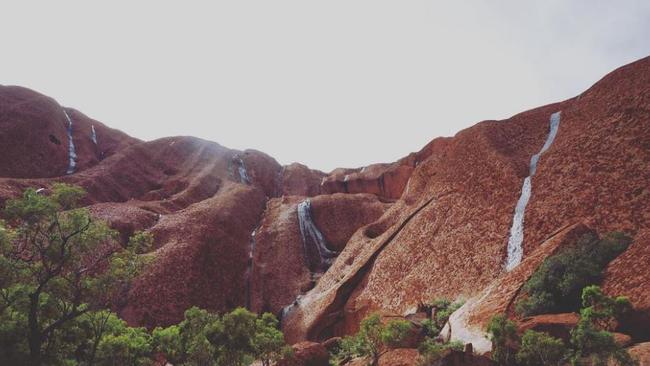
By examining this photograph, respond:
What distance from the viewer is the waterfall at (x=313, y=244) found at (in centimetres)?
4425

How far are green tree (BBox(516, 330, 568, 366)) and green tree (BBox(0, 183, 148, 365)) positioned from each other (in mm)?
13716

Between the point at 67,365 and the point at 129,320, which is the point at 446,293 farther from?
the point at 129,320

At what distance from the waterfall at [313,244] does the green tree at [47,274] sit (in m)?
29.1

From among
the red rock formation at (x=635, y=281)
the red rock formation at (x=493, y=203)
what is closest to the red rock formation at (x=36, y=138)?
the red rock formation at (x=493, y=203)

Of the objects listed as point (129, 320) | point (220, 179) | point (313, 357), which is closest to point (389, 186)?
point (220, 179)

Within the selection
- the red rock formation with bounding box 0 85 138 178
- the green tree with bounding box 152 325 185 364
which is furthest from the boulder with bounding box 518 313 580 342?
the red rock formation with bounding box 0 85 138 178

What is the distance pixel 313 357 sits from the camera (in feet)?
65.4

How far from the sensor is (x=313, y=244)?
152 ft

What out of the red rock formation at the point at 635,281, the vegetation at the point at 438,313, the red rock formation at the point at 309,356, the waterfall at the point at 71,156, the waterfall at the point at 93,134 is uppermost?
the waterfall at the point at 93,134

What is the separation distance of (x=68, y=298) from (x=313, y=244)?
32.0 metres

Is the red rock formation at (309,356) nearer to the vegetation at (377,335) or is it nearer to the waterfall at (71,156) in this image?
the vegetation at (377,335)

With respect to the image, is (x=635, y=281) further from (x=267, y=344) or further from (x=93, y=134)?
(x=93, y=134)

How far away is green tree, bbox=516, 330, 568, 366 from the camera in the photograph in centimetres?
1248

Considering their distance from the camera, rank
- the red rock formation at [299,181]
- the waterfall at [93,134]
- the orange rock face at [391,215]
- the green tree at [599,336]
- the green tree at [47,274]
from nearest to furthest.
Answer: the green tree at [599,336] < the green tree at [47,274] < the orange rock face at [391,215] < the waterfall at [93,134] < the red rock formation at [299,181]
